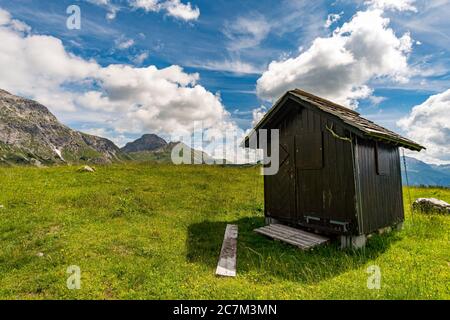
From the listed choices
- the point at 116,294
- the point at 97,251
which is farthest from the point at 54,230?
the point at 116,294

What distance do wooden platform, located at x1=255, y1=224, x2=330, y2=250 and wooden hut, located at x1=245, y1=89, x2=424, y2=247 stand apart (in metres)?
0.36

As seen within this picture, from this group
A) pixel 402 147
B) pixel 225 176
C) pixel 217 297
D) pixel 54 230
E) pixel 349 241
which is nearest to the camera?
pixel 217 297

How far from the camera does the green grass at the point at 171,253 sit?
21.2ft

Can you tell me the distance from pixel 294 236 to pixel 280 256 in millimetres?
1802

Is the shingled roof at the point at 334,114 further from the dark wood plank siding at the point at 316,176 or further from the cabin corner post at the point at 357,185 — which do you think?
the cabin corner post at the point at 357,185

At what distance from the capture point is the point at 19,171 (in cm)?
1950

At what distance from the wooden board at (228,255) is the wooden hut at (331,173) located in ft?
7.84

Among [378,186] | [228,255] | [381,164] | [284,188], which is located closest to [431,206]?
[381,164]

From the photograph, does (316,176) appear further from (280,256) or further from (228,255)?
(228,255)

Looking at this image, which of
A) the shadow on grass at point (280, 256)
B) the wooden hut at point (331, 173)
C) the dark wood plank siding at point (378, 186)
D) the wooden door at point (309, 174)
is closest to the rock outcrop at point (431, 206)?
the wooden hut at point (331, 173)

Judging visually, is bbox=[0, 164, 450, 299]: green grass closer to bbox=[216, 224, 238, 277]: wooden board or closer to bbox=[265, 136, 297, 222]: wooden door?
bbox=[216, 224, 238, 277]: wooden board

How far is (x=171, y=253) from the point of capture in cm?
889

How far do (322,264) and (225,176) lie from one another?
1547cm
